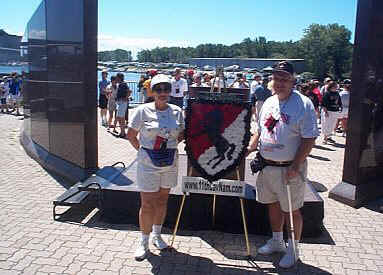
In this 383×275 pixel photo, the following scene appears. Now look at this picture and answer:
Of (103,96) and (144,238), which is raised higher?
(103,96)

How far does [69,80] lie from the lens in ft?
22.2

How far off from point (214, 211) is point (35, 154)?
17.4 ft

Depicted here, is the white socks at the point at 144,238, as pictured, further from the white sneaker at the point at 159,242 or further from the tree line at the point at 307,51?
the tree line at the point at 307,51

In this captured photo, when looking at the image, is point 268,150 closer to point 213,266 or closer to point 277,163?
point 277,163

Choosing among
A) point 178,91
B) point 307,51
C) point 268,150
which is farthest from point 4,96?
point 307,51

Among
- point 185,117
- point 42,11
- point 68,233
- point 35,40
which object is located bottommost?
point 68,233

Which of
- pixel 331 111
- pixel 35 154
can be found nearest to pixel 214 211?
pixel 35 154

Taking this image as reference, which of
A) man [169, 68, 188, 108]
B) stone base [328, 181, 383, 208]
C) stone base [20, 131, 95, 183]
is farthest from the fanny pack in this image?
man [169, 68, 188, 108]

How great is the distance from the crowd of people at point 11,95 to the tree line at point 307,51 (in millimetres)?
55265

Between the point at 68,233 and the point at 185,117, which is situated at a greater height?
the point at 185,117

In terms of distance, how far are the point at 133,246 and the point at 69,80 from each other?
3583 millimetres

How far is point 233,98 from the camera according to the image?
4281 millimetres

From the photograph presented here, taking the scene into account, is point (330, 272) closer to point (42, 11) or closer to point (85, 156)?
Result: point (85, 156)

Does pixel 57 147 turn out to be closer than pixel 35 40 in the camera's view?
Yes
